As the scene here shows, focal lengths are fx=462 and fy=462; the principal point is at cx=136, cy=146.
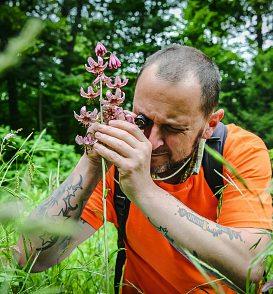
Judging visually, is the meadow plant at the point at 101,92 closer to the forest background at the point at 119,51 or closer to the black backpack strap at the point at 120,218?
the black backpack strap at the point at 120,218

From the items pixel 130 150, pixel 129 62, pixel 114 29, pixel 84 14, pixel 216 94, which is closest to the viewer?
pixel 130 150

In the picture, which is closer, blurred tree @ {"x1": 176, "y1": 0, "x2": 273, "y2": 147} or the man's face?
the man's face

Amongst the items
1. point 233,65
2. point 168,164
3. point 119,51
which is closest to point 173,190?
point 168,164

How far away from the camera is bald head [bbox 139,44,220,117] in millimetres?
2158

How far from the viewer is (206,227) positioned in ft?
5.56

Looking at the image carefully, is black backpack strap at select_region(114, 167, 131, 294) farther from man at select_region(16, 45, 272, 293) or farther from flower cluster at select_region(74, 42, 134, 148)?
flower cluster at select_region(74, 42, 134, 148)

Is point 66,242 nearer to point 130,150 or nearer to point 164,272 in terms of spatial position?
point 164,272

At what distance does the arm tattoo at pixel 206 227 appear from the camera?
5.48 feet

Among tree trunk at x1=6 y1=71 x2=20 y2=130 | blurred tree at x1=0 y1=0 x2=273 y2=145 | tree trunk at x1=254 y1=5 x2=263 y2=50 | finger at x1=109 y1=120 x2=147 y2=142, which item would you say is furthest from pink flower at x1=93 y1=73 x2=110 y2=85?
tree trunk at x1=254 y1=5 x2=263 y2=50

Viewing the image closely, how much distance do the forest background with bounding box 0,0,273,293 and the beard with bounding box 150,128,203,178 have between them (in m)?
5.58

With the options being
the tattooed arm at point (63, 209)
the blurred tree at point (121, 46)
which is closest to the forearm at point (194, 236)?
the tattooed arm at point (63, 209)

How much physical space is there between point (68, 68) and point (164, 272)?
11.7 m

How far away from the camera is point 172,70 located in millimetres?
2174

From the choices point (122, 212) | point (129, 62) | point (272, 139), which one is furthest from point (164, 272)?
point (129, 62)
